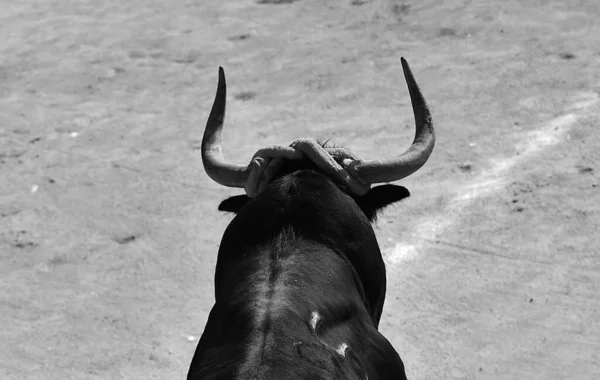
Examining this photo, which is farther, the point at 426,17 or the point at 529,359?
the point at 426,17

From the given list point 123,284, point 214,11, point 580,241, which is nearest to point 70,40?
point 214,11

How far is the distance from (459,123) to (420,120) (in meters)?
3.75

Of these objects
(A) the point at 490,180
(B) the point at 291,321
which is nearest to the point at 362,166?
(B) the point at 291,321

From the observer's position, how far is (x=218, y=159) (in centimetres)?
510

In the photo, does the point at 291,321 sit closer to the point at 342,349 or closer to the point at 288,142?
the point at 342,349

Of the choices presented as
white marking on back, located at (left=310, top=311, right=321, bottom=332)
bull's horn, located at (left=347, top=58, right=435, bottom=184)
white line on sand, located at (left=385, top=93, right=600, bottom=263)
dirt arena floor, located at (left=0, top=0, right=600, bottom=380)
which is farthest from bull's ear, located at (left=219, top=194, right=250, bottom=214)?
white line on sand, located at (left=385, top=93, right=600, bottom=263)

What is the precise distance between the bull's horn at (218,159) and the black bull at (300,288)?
120 millimetres

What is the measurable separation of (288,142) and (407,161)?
3858mm

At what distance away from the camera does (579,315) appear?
21.2ft

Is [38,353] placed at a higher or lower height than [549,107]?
lower

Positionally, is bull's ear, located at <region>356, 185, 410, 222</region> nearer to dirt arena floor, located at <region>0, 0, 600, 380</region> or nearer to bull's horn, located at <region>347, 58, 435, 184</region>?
bull's horn, located at <region>347, 58, 435, 184</region>

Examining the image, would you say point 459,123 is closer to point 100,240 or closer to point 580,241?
point 580,241

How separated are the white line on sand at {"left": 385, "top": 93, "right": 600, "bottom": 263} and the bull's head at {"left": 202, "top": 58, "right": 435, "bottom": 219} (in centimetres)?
229

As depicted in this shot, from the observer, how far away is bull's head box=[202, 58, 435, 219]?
15.5 ft
